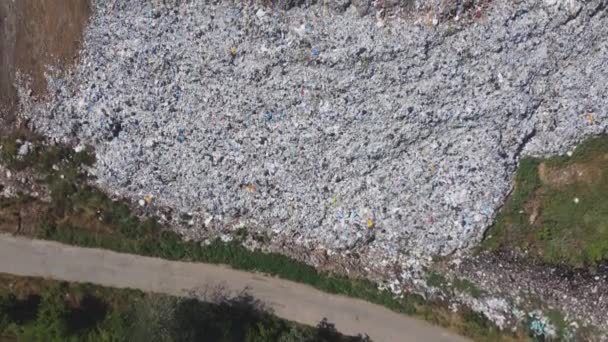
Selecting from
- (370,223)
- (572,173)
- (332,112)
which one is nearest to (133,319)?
Result: (370,223)

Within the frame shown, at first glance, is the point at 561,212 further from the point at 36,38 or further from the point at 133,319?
the point at 36,38

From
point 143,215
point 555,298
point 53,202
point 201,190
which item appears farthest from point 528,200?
point 53,202

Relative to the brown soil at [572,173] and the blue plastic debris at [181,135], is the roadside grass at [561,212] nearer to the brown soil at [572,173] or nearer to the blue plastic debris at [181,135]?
the brown soil at [572,173]

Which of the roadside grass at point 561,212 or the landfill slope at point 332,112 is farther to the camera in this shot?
the roadside grass at point 561,212

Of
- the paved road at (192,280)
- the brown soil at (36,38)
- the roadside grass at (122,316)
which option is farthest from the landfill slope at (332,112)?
the roadside grass at (122,316)

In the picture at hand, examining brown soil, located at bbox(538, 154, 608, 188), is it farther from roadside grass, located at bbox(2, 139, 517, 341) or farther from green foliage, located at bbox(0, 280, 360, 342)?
green foliage, located at bbox(0, 280, 360, 342)

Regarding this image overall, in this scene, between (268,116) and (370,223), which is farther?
(370,223)

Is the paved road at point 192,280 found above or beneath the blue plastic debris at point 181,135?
beneath
